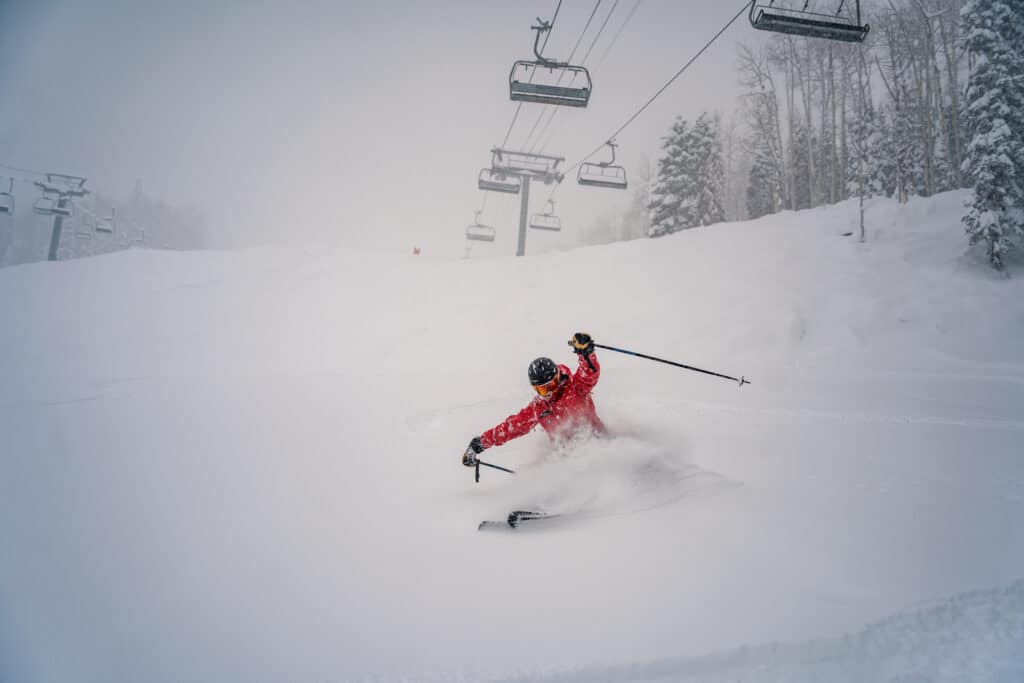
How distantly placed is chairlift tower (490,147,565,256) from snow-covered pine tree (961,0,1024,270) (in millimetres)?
11454

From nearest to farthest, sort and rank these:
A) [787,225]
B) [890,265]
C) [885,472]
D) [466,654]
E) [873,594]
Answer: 1. [466,654]
2. [873,594]
3. [885,472]
4. [890,265]
5. [787,225]

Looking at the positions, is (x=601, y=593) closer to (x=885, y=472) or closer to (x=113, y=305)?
(x=885, y=472)

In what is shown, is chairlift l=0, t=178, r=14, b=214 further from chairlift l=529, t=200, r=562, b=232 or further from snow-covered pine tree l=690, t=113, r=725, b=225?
snow-covered pine tree l=690, t=113, r=725, b=225

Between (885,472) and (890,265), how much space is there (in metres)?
9.48

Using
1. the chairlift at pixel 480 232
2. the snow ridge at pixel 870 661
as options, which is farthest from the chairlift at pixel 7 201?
the snow ridge at pixel 870 661

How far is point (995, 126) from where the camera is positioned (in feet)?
34.6

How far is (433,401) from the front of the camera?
26.1ft

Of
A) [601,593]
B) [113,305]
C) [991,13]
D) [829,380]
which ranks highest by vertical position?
[991,13]

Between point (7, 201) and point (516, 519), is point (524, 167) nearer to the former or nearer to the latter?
point (516, 519)

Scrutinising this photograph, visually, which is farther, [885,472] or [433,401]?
[433,401]

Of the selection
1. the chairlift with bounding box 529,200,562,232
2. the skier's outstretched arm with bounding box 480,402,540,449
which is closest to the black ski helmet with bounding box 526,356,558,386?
the skier's outstretched arm with bounding box 480,402,540,449

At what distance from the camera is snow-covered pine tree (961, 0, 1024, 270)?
385 inches

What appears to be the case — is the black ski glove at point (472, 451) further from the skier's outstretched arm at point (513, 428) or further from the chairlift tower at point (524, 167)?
the chairlift tower at point (524, 167)

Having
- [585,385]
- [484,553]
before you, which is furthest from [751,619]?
[585,385]
